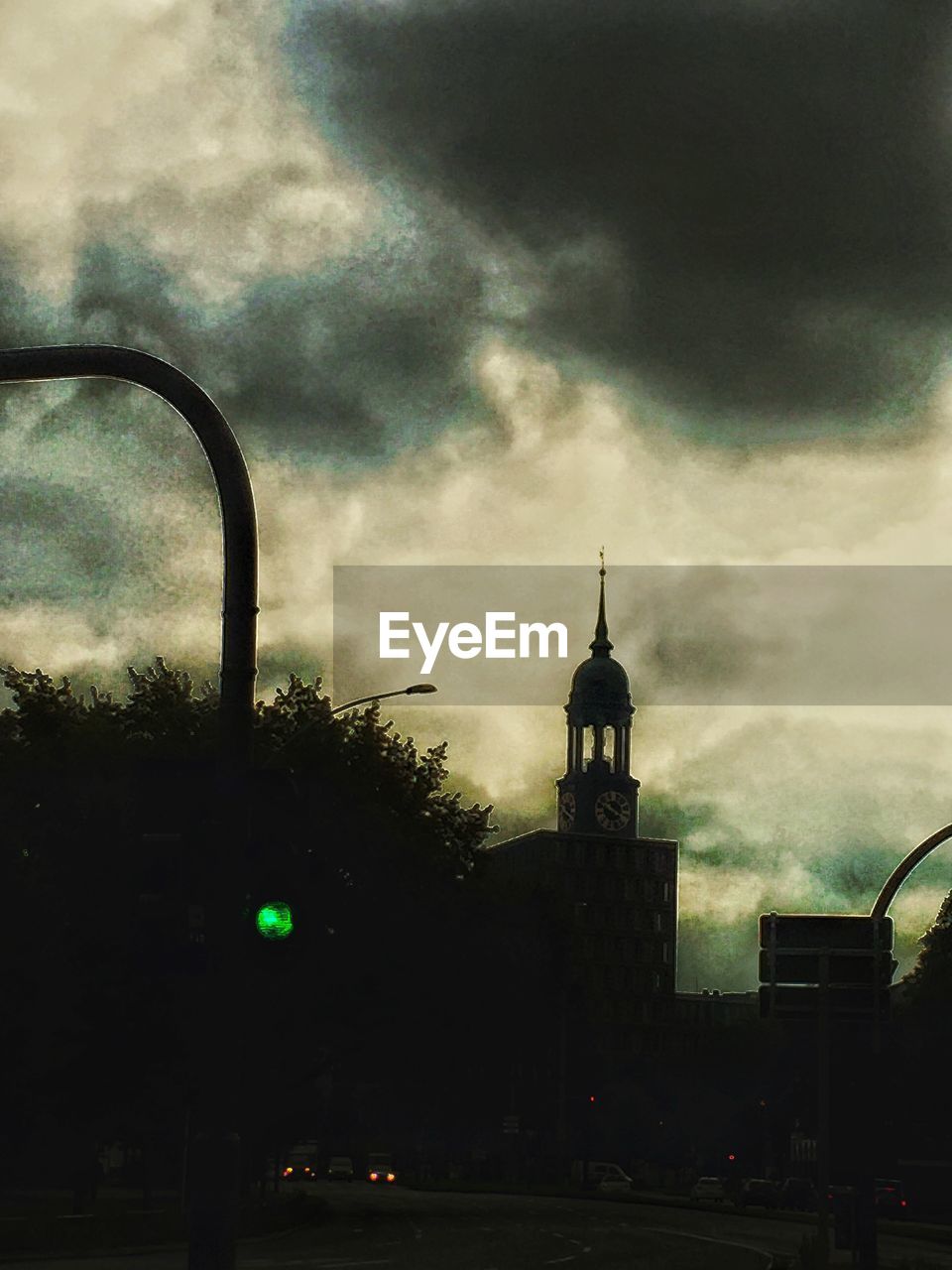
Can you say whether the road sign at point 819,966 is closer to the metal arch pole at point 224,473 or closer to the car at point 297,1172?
the metal arch pole at point 224,473

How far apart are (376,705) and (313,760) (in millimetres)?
2780

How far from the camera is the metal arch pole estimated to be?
9836mm

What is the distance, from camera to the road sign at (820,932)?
2164cm

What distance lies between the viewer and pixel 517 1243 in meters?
38.7

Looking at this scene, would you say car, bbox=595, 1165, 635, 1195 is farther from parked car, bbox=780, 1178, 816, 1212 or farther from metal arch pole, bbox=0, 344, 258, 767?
metal arch pole, bbox=0, 344, 258, 767

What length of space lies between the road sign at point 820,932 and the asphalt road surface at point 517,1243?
9167mm

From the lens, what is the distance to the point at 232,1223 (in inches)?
371

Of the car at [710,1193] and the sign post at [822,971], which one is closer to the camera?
the sign post at [822,971]

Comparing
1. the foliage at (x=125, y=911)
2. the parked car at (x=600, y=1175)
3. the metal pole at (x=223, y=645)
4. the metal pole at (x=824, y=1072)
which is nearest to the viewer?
the metal pole at (x=223, y=645)

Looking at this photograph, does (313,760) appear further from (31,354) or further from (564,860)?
(564,860)

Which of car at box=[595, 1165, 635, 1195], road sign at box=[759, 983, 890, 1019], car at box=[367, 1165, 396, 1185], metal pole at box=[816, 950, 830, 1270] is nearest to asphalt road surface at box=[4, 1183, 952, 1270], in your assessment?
metal pole at box=[816, 950, 830, 1270]

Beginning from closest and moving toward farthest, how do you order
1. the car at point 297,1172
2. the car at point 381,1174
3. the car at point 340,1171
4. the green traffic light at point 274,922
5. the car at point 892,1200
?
the green traffic light at point 274,922 → the car at point 892,1200 → the car at point 297,1172 → the car at point 340,1171 → the car at point 381,1174

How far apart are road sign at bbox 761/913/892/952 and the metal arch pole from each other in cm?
1242

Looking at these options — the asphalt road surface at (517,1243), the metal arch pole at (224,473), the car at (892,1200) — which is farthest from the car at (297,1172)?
the metal arch pole at (224,473)
